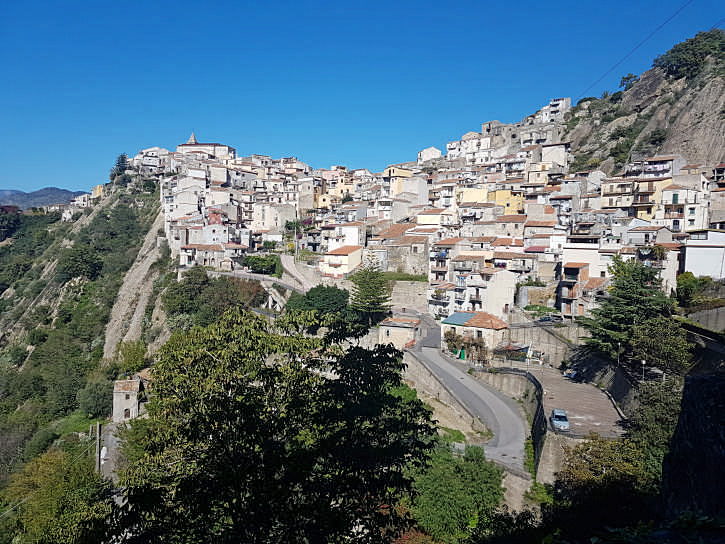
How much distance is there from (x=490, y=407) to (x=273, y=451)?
1658 cm

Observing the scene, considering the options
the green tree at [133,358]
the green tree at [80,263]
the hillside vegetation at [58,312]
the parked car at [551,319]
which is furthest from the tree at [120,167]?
the parked car at [551,319]

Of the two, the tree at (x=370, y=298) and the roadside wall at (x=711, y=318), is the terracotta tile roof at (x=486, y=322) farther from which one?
the roadside wall at (x=711, y=318)

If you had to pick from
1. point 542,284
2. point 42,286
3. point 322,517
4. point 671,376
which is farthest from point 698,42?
point 42,286

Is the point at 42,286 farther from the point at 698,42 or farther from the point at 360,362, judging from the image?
the point at 698,42

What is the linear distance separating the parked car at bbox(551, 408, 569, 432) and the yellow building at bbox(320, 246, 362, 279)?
76.2ft

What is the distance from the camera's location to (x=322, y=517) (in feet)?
23.3

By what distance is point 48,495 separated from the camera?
1800 centimetres

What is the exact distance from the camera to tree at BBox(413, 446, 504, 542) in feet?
47.3

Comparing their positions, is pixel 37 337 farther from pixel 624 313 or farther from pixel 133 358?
pixel 624 313

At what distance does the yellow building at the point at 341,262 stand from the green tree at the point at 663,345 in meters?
23.8

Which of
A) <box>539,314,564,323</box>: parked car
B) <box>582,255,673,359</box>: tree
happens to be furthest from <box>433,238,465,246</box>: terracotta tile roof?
<box>582,255,673,359</box>: tree

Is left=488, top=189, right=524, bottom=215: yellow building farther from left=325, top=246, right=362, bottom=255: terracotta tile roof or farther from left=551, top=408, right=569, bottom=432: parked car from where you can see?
left=551, top=408, right=569, bottom=432: parked car

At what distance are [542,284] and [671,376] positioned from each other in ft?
48.6

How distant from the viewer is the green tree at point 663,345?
Result: 55.7 ft
